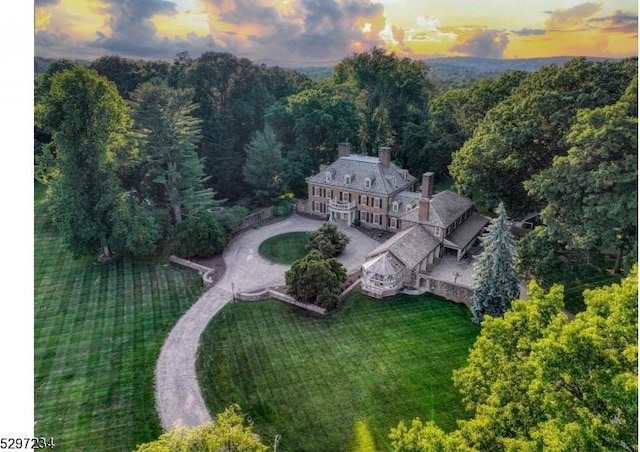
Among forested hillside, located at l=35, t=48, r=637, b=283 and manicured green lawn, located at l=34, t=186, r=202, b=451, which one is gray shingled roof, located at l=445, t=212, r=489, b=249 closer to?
forested hillside, located at l=35, t=48, r=637, b=283

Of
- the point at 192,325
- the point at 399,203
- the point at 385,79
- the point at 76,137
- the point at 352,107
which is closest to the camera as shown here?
the point at 192,325

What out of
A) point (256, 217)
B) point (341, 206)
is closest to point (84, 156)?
point (256, 217)

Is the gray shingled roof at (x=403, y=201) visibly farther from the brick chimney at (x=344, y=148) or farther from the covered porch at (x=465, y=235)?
the brick chimney at (x=344, y=148)

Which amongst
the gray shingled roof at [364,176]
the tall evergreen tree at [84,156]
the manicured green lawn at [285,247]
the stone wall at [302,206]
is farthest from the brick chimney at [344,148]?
the tall evergreen tree at [84,156]

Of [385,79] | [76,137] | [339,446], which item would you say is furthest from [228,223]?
[385,79]
